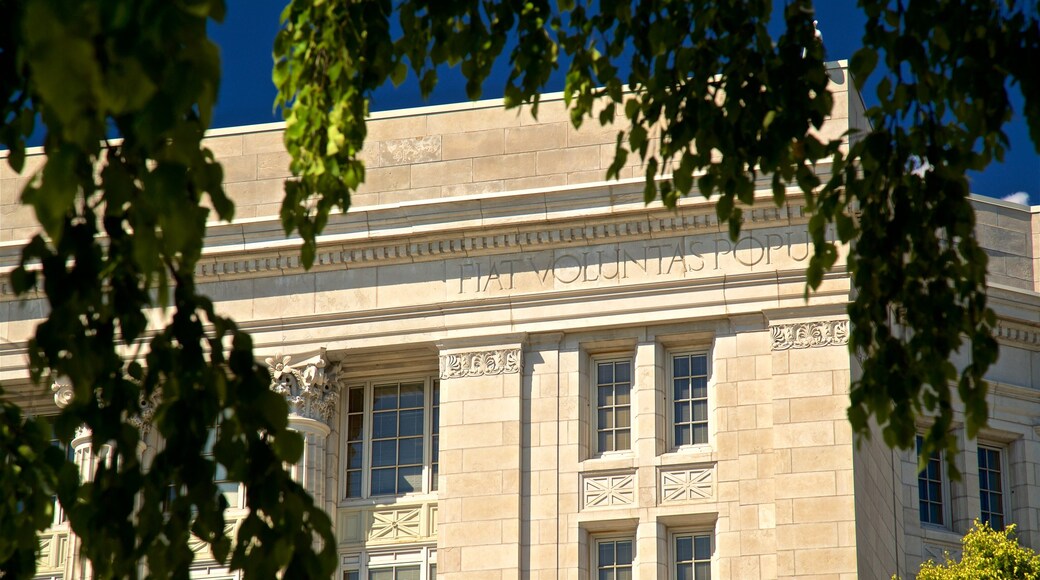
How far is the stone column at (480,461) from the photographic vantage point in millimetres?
28328

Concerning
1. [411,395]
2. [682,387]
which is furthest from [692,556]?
[411,395]

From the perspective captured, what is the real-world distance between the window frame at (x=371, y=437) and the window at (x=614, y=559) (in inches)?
128

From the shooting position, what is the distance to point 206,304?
22.8ft

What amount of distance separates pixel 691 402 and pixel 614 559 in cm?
297

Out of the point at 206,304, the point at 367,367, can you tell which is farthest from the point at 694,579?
the point at 206,304

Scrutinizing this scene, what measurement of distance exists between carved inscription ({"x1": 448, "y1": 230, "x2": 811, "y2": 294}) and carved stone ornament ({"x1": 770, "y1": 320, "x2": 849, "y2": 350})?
116 cm

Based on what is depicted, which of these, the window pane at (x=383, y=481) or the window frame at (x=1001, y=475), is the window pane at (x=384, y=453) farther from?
the window frame at (x=1001, y=475)

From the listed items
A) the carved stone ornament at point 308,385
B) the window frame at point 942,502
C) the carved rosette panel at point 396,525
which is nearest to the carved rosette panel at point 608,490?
the carved rosette panel at point 396,525

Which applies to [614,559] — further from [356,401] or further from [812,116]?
[812,116]

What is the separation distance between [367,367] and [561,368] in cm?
373

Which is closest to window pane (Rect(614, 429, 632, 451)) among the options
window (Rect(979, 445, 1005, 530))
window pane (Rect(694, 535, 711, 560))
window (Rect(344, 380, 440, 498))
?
window pane (Rect(694, 535, 711, 560))

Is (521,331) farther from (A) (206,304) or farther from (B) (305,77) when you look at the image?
(A) (206,304)

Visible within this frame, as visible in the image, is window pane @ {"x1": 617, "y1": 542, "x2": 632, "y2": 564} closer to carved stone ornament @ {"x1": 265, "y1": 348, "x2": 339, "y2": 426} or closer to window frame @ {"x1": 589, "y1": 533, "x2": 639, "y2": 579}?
window frame @ {"x1": 589, "y1": 533, "x2": 639, "y2": 579}

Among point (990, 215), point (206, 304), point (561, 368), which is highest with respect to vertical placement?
point (990, 215)
